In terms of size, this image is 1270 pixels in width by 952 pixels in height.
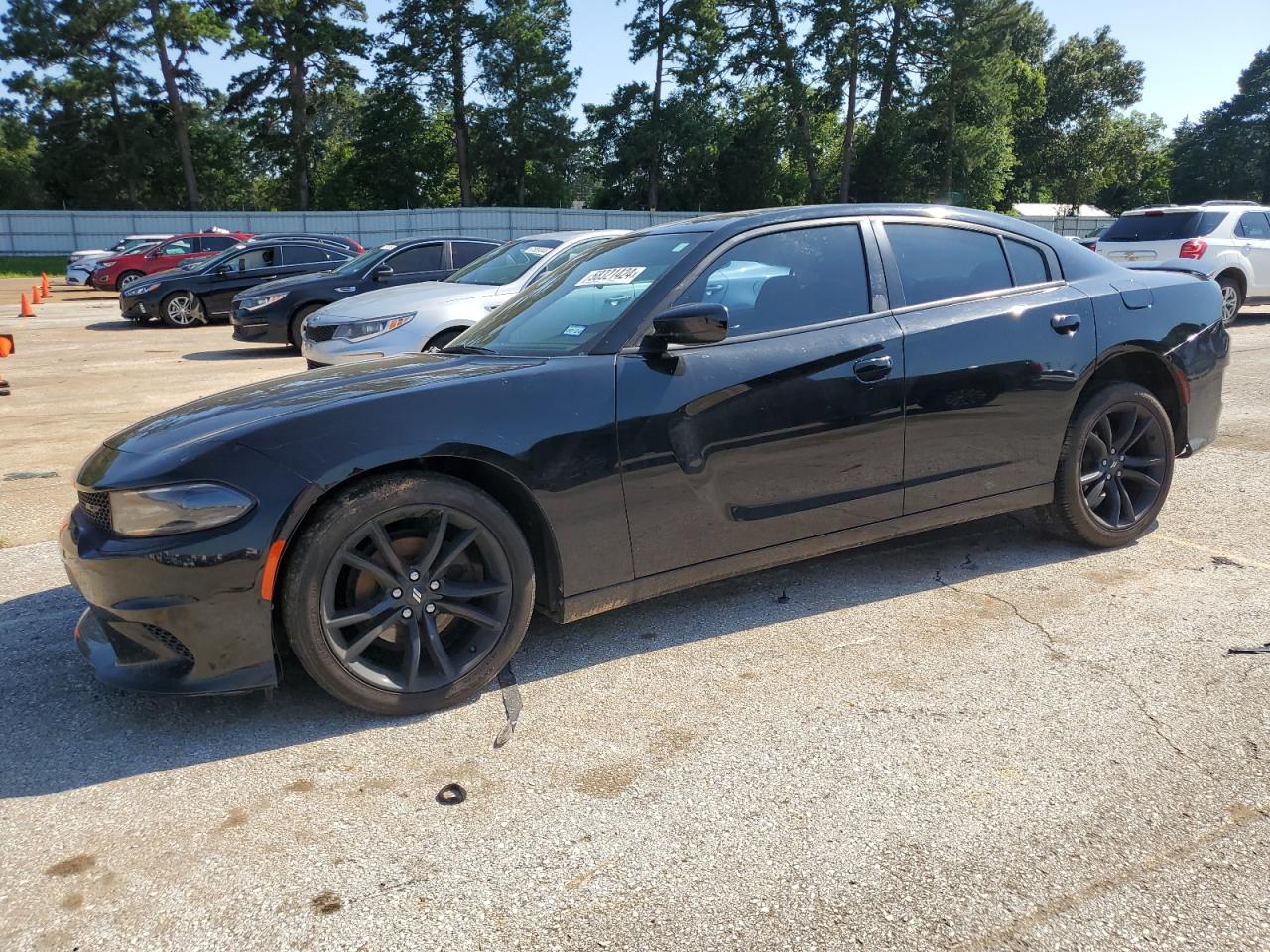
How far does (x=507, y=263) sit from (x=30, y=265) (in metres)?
35.7

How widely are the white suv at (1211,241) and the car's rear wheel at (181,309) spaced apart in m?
14.8

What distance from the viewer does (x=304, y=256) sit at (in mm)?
18094

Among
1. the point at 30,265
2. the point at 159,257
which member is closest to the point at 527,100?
the point at 30,265

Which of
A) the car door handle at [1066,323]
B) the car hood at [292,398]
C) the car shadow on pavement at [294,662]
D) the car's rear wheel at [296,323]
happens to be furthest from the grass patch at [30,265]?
the car door handle at [1066,323]

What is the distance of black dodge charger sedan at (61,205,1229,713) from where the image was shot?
10.0 ft

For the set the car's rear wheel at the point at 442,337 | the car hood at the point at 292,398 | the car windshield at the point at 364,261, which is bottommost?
the car's rear wheel at the point at 442,337

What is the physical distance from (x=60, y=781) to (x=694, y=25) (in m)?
52.8

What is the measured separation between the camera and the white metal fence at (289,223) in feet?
128

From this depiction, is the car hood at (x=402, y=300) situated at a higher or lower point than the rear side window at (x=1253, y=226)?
lower

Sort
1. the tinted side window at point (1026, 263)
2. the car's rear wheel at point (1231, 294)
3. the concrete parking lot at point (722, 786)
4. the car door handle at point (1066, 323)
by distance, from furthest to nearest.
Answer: the car's rear wheel at point (1231, 294), the tinted side window at point (1026, 263), the car door handle at point (1066, 323), the concrete parking lot at point (722, 786)

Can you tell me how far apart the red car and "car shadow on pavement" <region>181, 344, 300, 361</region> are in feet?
44.0

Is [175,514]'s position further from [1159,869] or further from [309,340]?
[309,340]

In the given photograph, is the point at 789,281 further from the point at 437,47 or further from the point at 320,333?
the point at 437,47

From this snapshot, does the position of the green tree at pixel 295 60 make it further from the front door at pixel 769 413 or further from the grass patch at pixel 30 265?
the front door at pixel 769 413
